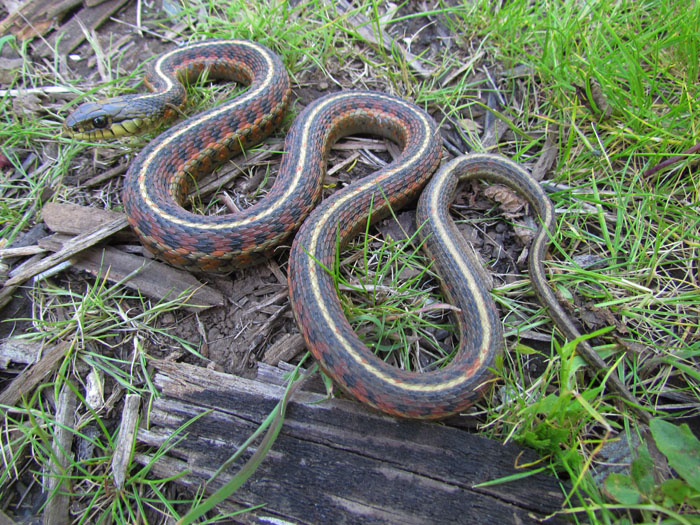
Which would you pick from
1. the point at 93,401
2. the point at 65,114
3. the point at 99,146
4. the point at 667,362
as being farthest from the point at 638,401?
the point at 65,114

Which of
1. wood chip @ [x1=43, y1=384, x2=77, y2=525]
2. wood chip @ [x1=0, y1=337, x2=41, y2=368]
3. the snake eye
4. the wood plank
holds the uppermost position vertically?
the snake eye

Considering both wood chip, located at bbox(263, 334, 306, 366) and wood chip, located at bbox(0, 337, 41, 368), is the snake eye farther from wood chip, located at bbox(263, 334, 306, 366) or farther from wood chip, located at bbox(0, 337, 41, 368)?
wood chip, located at bbox(263, 334, 306, 366)

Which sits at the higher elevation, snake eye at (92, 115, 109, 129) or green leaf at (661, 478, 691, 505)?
snake eye at (92, 115, 109, 129)

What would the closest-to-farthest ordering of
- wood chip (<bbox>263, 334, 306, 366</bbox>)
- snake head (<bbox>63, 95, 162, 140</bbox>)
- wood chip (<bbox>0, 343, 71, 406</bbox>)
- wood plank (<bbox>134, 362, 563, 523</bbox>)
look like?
wood plank (<bbox>134, 362, 563, 523</bbox>) < wood chip (<bbox>0, 343, 71, 406</bbox>) < wood chip (<bbox>263, 334, 306, 366</bbox>) < snake head (<bbox>63, 95, 162, 140</bbox>)

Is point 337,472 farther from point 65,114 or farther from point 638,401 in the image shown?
point 65,114

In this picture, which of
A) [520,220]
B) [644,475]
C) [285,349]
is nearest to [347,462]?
[285,349]

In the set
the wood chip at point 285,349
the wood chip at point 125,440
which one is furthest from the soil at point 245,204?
the wood chip at point 125,440

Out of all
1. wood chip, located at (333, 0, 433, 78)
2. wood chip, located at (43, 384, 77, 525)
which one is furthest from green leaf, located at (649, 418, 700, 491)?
wood chip, located at (333, 0, 433, 78)

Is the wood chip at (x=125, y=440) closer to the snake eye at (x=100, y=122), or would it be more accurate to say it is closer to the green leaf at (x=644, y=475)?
the snake eye at (x=100, y=122)
